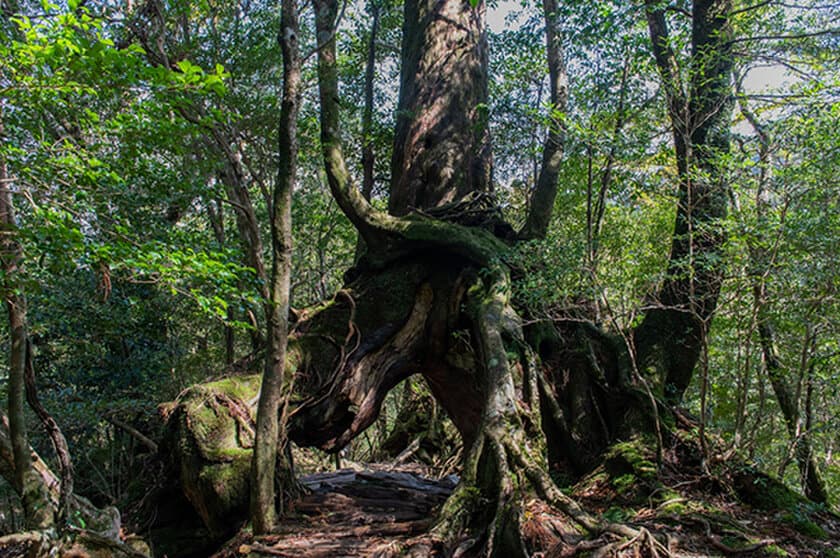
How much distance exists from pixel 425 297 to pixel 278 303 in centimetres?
251

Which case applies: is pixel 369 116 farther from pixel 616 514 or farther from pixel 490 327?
pixel 616 514

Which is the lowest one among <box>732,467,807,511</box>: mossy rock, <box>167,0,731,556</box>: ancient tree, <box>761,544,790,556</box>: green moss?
<box>761,544,790,556</box>: green moss

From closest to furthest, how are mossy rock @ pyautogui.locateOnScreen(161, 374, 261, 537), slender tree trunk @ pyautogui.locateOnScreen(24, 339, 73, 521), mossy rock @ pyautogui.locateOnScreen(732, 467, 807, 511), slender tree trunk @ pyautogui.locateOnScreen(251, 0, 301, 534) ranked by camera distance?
slender tree trunk @ pyautogui.locateOnScreen(24, 339, 73, 521) → slender tree trunk @ pyautogui.locateOnScreen(251, 0, 301, 534) → mossy rock @ pyautogui.locateOnScreen(732, 467, 807, 511) → mossy rock @ pyautogui.locateOnScreen(161, 374, 261, 537)

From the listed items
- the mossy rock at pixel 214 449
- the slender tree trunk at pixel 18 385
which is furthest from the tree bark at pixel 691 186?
the slender tree trunk at pixel 18 385

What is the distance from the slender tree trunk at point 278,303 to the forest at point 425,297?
0.06 feet

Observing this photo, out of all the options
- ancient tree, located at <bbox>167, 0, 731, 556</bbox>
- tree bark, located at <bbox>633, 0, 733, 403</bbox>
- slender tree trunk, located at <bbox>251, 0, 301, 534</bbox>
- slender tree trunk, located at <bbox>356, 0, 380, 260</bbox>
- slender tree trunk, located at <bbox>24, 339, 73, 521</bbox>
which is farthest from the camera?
slender tree trunk, located at <bbox>356, 0, 380, 260</bbox>

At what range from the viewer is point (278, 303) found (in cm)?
372

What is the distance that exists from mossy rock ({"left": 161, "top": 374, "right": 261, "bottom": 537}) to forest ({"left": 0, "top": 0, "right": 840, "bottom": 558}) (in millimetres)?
24

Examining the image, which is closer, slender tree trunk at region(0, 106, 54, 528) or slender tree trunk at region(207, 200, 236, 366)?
slender tree trunk at region(0, 106, 54, 528)

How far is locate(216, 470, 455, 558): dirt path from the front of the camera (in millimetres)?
3490

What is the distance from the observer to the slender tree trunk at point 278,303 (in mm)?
3670

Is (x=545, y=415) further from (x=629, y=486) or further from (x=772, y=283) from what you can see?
(x=772, y=283)

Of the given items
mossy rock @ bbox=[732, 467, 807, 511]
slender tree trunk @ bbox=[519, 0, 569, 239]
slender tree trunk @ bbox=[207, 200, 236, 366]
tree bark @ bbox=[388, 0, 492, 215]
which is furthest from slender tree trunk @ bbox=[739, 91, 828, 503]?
slender tree trunk @ bbox=[207, 200, 236, 366]

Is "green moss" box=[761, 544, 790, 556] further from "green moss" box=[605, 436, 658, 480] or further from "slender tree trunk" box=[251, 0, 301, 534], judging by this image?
"slender tree trunk" box=[251, 0, 301, 534]
